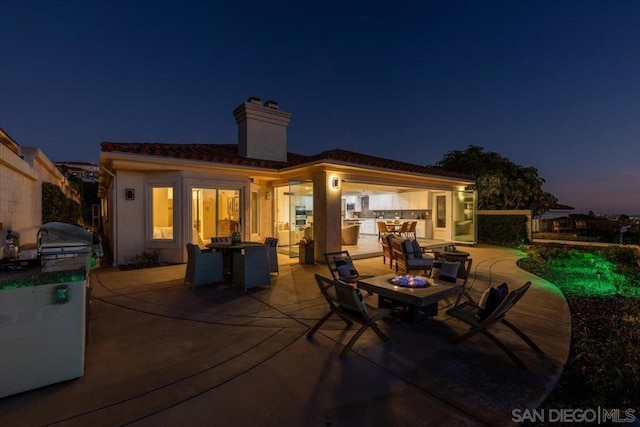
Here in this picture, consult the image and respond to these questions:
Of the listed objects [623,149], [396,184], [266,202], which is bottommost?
[266,202]

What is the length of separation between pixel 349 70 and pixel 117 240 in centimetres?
1623

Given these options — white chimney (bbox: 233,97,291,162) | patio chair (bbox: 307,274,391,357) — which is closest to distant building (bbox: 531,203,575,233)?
white chimney (bbox: 233,97,291,162)

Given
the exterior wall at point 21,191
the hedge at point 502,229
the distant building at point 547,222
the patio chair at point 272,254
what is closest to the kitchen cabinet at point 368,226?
the hedge at point 502,229

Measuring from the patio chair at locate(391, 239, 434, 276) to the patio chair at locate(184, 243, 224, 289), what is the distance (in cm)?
405

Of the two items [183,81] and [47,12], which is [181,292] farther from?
[183,81]

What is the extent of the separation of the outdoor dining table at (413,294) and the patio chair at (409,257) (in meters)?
2.08

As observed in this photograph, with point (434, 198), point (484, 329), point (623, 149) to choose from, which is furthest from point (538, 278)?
point (623, 149)

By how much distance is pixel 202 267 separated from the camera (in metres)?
5.84

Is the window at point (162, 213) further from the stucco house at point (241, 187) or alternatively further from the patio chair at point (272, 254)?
the patio chair at point (272, 254)

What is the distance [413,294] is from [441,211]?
1141 centimetres

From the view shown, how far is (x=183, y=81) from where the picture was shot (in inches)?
928

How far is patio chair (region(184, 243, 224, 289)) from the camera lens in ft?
18.9

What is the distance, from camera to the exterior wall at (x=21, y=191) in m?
4.17

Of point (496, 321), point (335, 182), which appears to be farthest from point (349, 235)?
point (496, 321)
